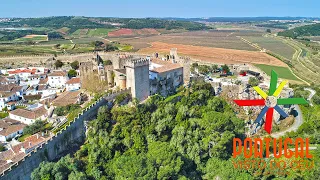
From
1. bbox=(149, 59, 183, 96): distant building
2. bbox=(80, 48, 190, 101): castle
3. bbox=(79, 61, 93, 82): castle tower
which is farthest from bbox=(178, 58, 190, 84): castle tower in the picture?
bbox=(79, 61, 93, 82): castle tower

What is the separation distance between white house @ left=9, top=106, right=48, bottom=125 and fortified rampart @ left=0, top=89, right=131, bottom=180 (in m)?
6.66

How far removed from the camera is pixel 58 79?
44656 millimetres

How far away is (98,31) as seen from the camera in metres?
161

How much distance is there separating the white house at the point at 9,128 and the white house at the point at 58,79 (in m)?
12.6

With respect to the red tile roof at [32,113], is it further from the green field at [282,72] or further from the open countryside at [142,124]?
the green field at [282,72]

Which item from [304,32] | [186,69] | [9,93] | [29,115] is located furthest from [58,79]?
[304,32]

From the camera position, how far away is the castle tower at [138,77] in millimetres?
31203

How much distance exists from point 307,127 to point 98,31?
143 m

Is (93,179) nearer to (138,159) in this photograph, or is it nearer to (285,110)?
(138,159)

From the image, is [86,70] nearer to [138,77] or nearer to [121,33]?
[138,77]

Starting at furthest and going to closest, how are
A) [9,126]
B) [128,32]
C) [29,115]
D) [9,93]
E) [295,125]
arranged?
1. [128,32]
2. [9,93]
3. [295,125]
4. [29,115]
5. [9,126]

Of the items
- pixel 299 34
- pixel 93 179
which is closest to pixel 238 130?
pixel 93 179

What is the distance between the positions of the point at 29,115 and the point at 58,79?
1275 centimetres

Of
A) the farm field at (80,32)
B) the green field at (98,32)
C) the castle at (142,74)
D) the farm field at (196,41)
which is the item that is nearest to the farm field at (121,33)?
the green field at (98,32)
